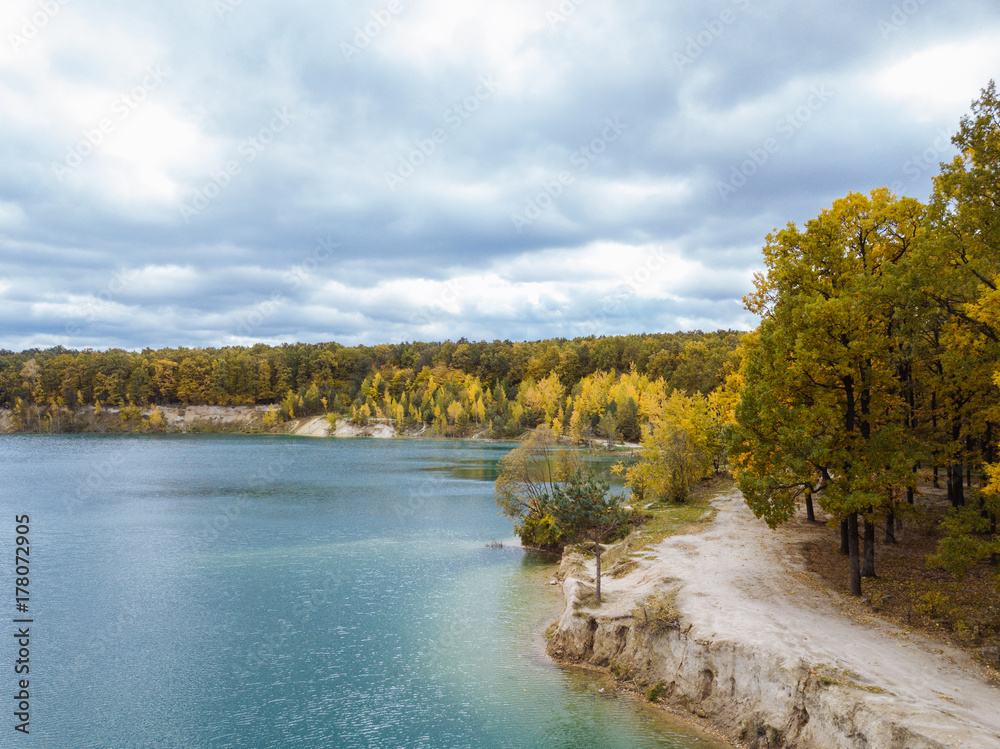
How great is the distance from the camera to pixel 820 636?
18797 mm

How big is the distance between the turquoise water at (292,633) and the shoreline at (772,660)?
1.78m

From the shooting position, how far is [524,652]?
77.0 ft

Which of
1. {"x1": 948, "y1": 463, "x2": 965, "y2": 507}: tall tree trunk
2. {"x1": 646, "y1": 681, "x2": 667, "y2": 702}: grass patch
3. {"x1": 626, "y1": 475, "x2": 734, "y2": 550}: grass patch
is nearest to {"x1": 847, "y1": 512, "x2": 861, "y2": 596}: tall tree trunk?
{"x1": 646, "y1": 681, "x2": 667, "y2": 702}: grass patch

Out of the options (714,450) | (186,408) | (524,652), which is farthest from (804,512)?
(186,408)

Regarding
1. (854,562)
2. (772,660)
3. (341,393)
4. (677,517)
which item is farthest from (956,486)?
(341,393)

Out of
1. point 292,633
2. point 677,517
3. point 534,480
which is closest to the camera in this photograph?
point 292,633

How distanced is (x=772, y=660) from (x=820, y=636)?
8.97 feet

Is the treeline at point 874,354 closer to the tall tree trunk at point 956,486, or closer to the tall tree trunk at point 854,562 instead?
the tall tree trunk at point 854,562

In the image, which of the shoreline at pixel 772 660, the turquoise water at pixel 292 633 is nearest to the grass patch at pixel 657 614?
the shoreline at pixel 772 660

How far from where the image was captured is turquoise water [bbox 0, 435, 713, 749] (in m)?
18.0

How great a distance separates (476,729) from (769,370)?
17.2 metres

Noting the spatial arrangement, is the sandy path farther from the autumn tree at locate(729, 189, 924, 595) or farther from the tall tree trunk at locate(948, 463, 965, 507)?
the tall tree trunk at locate(948, 463, 965, 507)

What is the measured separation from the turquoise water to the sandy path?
191 inches

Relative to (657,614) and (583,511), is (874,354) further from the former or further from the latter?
(583,511)
